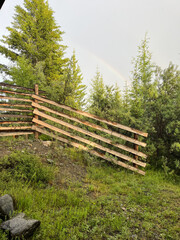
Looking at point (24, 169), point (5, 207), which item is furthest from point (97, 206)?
point (24, 169)

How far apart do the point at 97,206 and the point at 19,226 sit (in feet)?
5.99

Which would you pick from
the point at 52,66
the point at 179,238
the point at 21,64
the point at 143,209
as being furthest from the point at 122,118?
the point at 52,66

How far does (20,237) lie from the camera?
2229mm

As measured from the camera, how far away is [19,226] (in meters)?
2.26

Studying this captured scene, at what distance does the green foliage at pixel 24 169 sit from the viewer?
155 inches

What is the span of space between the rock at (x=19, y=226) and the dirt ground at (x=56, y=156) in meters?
1.88

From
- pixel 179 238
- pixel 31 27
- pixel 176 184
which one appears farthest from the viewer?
pixel 31 27

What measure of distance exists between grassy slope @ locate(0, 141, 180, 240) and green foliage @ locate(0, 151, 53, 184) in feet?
0.17

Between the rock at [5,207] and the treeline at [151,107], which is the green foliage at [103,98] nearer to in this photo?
the treeline at [151,107]

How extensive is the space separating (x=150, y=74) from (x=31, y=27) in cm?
1427

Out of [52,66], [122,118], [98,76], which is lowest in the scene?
[122,118]

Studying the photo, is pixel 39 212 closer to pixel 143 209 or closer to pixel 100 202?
pixel 100 202

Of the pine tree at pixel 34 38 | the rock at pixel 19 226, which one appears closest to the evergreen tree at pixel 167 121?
the rock at pixel 19 226

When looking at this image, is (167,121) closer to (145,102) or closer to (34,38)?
(145,102)
